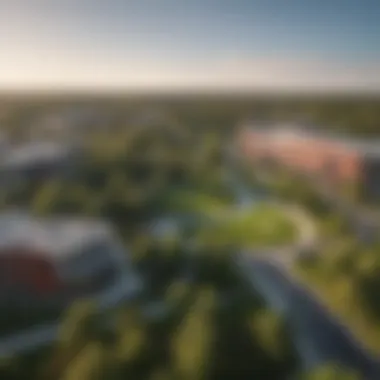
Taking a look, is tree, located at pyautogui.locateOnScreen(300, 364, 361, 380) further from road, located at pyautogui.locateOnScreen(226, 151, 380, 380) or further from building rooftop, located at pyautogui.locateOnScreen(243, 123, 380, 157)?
building rooftop, located at pyautogui.locateOnScreen(243, 123, 380, 157)

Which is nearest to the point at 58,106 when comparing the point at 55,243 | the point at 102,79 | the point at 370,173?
the point at 102,79

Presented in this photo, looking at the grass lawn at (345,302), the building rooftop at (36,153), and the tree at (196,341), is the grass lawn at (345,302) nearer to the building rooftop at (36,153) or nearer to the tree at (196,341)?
the tree at (196,341)

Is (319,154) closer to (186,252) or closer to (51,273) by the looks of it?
(186,252)

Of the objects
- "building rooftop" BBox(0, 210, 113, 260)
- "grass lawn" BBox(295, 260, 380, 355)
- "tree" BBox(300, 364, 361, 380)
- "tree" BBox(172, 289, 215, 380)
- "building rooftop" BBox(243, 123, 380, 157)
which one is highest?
"building rooftop" BBox(243, 123, 380, 157)

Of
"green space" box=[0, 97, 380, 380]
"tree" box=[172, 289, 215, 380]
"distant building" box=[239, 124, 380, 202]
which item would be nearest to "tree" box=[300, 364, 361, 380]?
"green space" box=[0, 97, 380, 380]

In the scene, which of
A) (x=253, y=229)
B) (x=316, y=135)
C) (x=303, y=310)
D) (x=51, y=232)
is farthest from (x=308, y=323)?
(x=51, y=232)

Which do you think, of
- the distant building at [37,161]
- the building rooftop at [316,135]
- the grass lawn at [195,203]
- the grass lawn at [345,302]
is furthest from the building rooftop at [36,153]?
the grass lawn at [345,302]
